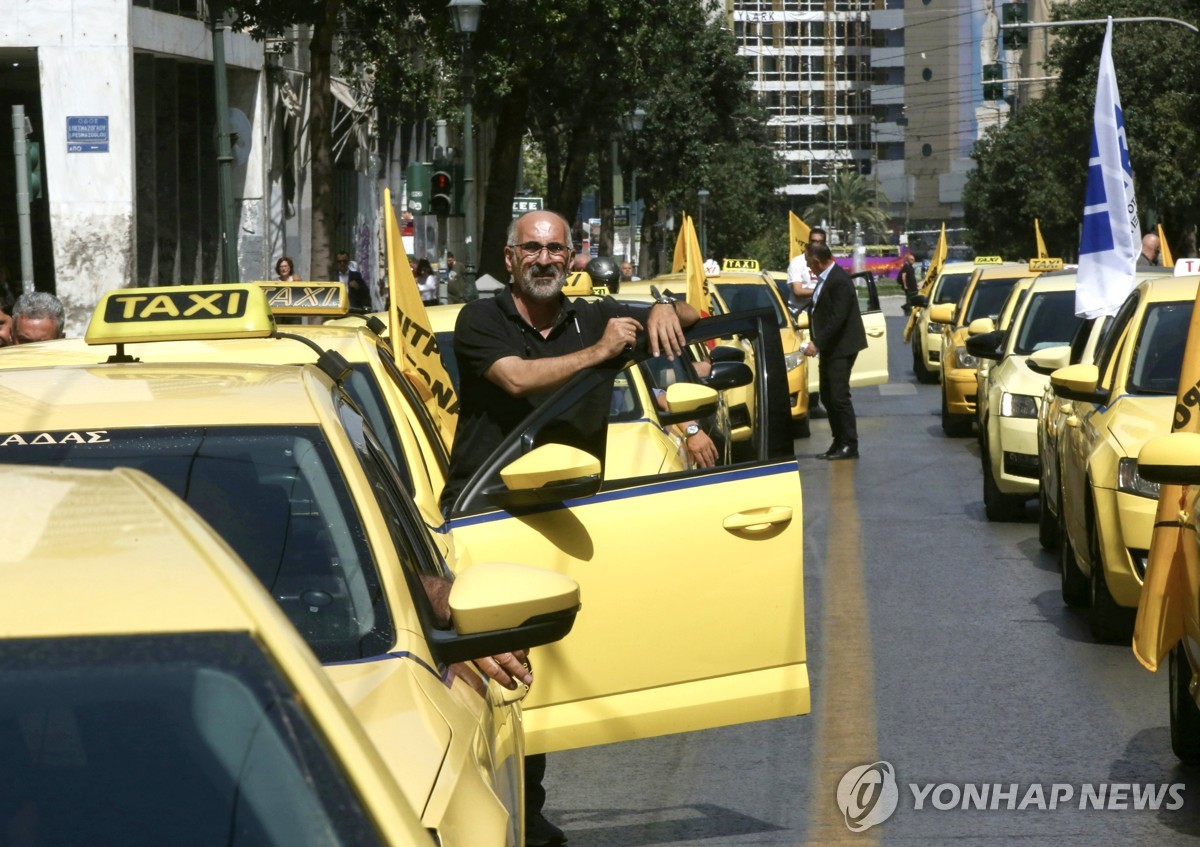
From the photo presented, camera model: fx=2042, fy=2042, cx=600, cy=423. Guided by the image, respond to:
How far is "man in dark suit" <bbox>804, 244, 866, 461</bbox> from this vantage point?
17.6 metres

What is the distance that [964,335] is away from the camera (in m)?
20.5

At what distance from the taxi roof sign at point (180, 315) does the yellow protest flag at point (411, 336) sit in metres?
1.62

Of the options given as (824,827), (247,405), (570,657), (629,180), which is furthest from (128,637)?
(629,180)

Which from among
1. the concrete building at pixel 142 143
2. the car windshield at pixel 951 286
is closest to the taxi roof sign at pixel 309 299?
the concrete building at pixel 142 143

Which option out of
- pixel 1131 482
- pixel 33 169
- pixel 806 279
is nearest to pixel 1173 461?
pixel 1131 482

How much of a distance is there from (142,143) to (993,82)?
19.7 meters

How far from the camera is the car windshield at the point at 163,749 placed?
2242 mm

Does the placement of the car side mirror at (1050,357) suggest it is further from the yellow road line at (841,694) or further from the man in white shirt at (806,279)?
the man in white shirt at (806,279)

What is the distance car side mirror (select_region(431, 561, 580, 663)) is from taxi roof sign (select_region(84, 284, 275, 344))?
2.83 metres

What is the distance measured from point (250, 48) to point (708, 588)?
27975 mm

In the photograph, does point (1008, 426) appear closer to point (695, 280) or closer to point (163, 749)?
point (695, 280)

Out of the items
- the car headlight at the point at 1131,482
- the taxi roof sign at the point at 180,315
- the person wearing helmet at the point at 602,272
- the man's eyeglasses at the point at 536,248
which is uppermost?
the man's eyeglasses at the point at 536,248

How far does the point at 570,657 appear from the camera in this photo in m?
5.51

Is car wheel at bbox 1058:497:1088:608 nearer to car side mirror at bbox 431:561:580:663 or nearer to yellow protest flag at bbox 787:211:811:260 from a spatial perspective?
car side mirror at bbox 431:561:580:663
